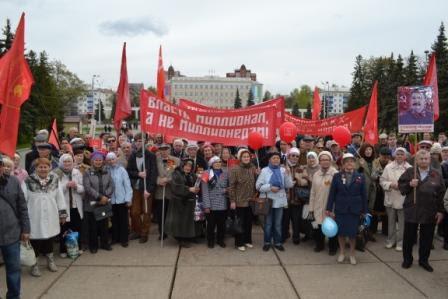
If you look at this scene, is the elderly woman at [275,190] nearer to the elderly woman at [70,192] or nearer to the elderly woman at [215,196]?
the elderly woman at [215,196]

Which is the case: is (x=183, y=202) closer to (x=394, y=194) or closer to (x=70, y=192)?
(x=70, y=192)

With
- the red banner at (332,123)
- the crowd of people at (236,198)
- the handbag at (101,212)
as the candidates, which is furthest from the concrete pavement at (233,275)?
the red banner at (332,123)

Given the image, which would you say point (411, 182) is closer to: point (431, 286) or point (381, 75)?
point (431, 286)

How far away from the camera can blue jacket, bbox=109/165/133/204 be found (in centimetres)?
702

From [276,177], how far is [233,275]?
183 cm

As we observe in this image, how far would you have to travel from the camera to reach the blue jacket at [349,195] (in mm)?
6285

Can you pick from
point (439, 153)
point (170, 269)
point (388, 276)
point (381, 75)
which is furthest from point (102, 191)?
point (381, 75)

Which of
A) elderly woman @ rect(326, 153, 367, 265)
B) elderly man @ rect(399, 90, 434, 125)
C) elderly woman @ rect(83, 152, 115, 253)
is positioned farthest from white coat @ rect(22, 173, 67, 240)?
elderly man @ rect(399, 90, 434, 125)

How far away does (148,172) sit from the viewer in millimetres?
7477

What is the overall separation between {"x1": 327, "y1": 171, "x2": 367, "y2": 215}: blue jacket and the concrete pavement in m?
0.83

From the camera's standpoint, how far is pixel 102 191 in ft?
22.1

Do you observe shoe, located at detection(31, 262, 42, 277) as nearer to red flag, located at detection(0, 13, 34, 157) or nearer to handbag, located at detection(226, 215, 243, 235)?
red flag, located at detection(0, 13, 34, 157)

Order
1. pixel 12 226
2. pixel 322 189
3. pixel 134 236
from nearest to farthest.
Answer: pixel 12 226, pixel 322 189, pixel 134 236

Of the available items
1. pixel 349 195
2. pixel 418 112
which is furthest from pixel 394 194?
pixel 418 112
